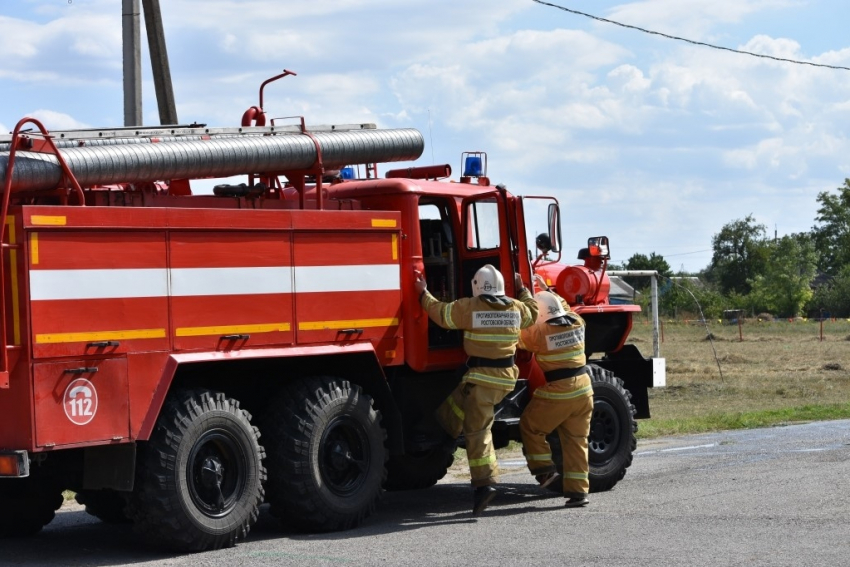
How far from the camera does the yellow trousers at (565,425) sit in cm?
1102

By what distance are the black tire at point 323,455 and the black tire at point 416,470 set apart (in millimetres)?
1996

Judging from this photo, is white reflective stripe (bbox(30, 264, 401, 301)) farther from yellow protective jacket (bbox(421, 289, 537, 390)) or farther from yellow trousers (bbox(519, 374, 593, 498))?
yellow trousers (bbox(519, 374, 593, 498))

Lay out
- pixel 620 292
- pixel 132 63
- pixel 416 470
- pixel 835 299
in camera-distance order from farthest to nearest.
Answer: pixel 835 299, pixel 620 292, pixel 132 63, pixel 416 470

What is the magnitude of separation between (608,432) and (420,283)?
264 cm

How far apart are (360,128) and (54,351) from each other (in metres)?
3.83

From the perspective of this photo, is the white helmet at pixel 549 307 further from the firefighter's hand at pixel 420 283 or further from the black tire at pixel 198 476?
the black tire at pixel 198 476

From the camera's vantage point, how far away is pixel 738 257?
103688mm

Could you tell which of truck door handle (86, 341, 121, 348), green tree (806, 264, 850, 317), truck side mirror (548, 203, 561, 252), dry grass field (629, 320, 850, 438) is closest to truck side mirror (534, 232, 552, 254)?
truck side mirror (548, 203, 561, 252)

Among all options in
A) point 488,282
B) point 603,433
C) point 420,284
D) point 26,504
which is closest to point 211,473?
point 26,504

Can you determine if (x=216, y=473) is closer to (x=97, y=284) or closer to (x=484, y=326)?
(x=97, y=284)

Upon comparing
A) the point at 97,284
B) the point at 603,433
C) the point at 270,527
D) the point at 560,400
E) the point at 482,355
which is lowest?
the point at 270,527

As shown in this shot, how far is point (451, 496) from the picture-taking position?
1223 cm

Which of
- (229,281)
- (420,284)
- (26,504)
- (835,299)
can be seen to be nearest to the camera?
(229,281)

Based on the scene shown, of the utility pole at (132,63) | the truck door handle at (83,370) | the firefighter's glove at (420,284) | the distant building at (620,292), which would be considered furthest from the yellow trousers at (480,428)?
the utility pole at (132,63)
